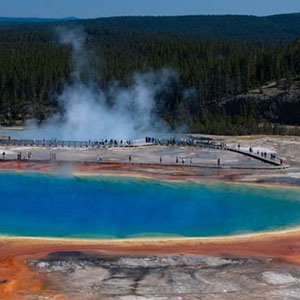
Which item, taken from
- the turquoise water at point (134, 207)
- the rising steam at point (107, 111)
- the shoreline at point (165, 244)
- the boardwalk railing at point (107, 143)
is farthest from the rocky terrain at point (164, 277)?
the rising steam at point (107, 111)

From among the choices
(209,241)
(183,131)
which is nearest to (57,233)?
(209,241)

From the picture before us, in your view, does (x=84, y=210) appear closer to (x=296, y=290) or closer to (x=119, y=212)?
(x=119, y=212)

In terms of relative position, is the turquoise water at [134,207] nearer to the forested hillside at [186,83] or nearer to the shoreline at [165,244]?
the shoreline at [165,244]

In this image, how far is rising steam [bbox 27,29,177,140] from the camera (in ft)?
180

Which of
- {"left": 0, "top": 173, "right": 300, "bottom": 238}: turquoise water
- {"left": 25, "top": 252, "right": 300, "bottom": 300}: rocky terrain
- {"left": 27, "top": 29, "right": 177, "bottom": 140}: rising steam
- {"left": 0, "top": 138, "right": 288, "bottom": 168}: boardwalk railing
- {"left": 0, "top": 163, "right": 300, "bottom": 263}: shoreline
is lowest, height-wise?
{"left": 25, "top": 252, "right": 300, "bottom": 300}: rocky terrain

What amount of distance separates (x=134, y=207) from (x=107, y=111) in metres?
34.7

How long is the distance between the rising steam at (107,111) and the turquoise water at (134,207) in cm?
2027

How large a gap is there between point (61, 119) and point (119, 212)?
38554mm

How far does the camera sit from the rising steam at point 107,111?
5494cm

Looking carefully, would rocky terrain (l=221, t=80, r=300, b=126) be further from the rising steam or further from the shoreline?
the shoreline

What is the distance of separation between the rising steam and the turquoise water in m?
20.3

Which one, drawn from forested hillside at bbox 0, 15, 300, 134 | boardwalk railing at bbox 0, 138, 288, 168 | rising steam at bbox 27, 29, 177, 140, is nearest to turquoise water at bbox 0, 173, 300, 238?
boardwalk railing at bbox 0, 138, 288, 168

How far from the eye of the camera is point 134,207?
90.0 feet

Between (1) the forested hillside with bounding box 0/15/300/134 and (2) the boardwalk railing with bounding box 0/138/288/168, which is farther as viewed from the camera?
(1) the forested hillside with bounding box 0/15/300/134
